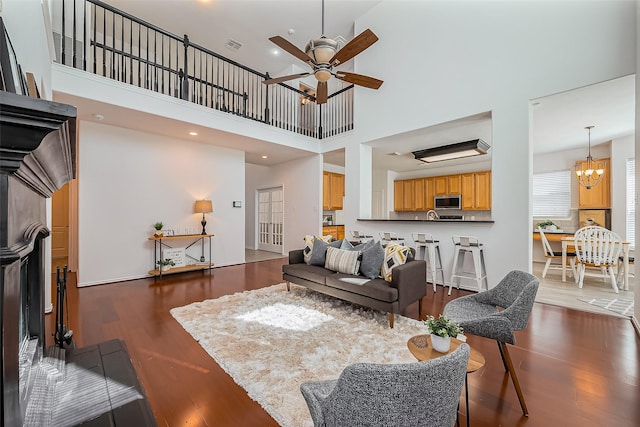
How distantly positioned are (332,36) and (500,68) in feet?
13.0

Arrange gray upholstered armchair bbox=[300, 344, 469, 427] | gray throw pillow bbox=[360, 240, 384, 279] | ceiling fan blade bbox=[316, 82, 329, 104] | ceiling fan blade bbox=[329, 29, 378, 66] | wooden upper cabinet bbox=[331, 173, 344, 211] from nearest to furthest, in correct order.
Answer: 1. gray upholstered armchair bbox=[300, 344, 469, 427]
2. ceiling fan blade bbox=[329, 29, 378, 66]
3. gray throw pillow bbox=[360, 240, 384, 279]
4. ceiling fan blade bbox=[316, 82, 329, 104]
5. wooden upper cabinet bbox=[331, 173, 344, 211]

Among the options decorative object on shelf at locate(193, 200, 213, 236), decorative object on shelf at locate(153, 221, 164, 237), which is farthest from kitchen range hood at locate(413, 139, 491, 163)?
decorative object on shelf at locate(153, 221, 164, 237)

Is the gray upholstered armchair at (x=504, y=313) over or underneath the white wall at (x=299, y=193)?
underneath

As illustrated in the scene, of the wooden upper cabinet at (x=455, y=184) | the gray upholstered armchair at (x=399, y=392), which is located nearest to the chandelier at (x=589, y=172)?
the wooden upper cabinet at (x=455, y=184)

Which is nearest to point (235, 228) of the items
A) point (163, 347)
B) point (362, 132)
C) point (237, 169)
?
point (237, 169)

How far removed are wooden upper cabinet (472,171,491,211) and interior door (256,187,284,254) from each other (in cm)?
524

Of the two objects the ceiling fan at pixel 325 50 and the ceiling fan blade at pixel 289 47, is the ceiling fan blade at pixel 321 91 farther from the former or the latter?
the ceiling fan blade at pixel 289 47

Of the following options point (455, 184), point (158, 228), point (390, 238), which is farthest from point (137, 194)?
point (455, 184)

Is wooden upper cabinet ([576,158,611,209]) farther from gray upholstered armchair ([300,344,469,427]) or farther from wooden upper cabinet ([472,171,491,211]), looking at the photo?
gray upholstered armchair ([300,344,469,427])

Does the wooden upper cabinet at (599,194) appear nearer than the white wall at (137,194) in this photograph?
No

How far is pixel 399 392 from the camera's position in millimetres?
876

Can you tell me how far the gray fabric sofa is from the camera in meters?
2.88

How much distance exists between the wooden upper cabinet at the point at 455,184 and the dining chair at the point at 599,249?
10.7 feet

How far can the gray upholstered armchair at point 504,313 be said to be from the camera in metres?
1.73
